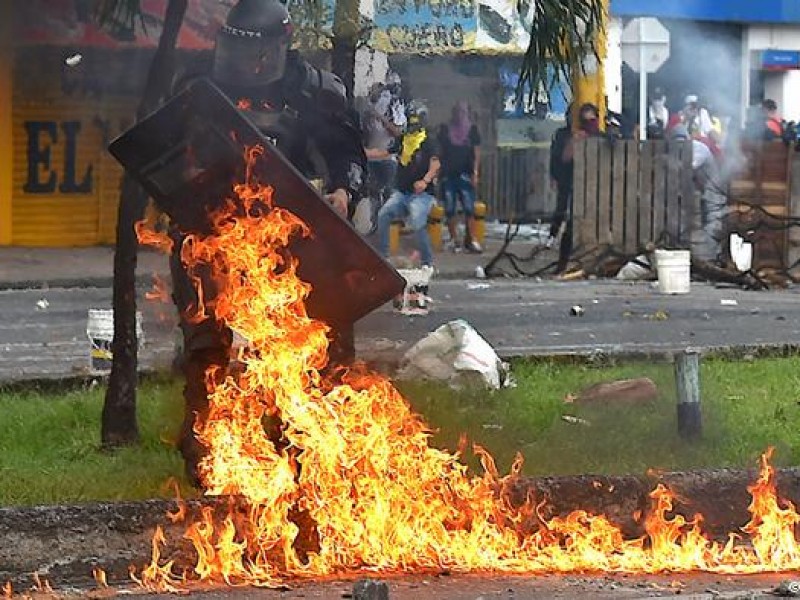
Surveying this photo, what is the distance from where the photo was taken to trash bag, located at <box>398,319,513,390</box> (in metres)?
9.38

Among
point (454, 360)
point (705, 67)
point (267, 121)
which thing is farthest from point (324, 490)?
point (705, 67)

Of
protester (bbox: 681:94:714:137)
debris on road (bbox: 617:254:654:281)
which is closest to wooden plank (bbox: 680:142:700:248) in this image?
debris on road (bbox: 617:254:654:281)

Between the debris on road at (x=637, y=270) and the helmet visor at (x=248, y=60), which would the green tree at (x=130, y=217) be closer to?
the helmet visor at (x=248, y=60)

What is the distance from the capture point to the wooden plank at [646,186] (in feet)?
59.6

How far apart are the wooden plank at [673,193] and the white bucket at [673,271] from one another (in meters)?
1.67

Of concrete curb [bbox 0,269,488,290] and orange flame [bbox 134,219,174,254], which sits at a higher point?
orange flame [bbox 134,219,174,254]

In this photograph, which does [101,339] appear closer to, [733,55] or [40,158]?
[40,158]

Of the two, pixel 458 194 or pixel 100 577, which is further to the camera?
pixel 458 194

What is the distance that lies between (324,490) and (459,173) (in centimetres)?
1565

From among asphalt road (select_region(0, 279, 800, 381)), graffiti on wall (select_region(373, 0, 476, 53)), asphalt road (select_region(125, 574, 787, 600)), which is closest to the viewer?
asphalt road (select_region(125, 574, 787, 600))

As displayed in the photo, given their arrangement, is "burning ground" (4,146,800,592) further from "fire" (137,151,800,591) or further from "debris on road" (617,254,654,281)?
"debris on road" (617,254,654,281)

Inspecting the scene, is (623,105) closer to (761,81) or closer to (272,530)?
(761,81)

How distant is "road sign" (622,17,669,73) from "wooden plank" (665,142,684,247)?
17.9 feet

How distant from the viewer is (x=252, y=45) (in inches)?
278
